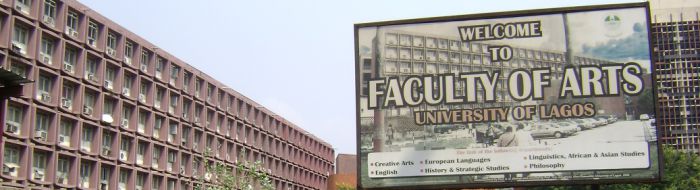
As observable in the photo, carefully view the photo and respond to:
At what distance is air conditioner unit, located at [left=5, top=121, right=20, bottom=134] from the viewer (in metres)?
44.4

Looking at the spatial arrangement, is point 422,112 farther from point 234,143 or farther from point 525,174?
point 234,143

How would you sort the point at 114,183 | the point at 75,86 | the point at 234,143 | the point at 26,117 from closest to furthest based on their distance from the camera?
1. the point at 26,117
2. the point at 75,86
3. the point at 114,183
4. the point at 234,143

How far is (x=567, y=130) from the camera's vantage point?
18219 millimetres

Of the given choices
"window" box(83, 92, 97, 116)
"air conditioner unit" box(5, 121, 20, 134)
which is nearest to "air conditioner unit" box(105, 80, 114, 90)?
"window" box(83, 92, 97, 116)

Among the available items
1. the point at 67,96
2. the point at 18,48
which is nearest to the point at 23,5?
the point at 18,48

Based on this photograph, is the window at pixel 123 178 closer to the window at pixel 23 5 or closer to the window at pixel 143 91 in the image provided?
the window at pixel 143 91

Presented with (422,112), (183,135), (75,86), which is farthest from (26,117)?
(422,112)

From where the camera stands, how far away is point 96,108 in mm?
53344

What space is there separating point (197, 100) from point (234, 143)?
10.0 m

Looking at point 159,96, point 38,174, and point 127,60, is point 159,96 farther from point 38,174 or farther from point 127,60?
point 38,174

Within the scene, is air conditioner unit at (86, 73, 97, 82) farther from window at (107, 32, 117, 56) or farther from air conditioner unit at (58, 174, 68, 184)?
air conditioner unit at (58, 174, 68, 184)

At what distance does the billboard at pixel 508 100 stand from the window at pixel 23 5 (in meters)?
31.6

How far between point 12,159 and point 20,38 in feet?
20.9

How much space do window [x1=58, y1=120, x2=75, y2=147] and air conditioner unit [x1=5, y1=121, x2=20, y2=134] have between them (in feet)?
12.9
